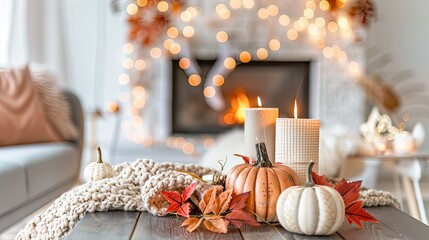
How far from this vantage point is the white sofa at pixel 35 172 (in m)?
2.38

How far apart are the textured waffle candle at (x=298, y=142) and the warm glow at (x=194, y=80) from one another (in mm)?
3962

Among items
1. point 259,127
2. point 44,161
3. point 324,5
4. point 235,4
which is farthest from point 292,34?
point 259,127

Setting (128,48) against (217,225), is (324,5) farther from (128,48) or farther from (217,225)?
(217,225)

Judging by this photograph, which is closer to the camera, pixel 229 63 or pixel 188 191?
pixel 188 191

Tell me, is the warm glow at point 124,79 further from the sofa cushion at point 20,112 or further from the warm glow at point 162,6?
the sofa cushion at point 20,112

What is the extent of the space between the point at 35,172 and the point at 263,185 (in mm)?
1638

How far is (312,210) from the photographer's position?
123 cm

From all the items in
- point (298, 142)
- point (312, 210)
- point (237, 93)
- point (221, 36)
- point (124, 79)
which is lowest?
point (312, 210)

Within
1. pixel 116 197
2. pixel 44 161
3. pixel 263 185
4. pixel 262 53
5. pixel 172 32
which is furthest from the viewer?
pixel 262 53

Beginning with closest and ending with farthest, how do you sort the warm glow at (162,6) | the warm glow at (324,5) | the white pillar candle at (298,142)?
the white pillar candle at (298,142), the warm glow at (162,6), the warm glow at (324,5)

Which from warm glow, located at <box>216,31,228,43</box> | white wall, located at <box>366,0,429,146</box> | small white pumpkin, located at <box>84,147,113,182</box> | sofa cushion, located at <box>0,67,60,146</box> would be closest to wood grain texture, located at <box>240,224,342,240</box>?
small white pumpkin, located at <box>84,147,113,182</box>

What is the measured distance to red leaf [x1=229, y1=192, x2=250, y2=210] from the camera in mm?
1320

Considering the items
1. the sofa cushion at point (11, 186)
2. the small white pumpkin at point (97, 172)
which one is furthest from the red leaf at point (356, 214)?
the sofa cushion at point (11, 186)

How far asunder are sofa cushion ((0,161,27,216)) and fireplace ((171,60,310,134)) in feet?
9.76
